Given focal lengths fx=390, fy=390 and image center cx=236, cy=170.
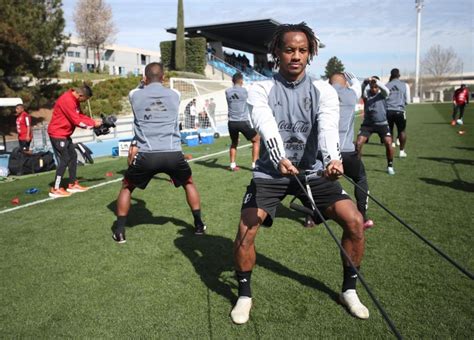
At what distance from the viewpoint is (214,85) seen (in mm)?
30094

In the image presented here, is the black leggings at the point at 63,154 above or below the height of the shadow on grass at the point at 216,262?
above

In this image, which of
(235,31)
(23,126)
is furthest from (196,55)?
(23,126)

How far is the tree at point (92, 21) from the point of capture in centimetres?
4481

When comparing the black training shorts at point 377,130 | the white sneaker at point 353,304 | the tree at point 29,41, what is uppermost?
the tree at point 29,41

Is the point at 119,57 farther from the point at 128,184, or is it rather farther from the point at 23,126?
the point at 128,184

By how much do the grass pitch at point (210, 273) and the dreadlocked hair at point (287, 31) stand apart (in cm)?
201

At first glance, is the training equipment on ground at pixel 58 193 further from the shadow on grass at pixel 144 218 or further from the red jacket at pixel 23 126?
the red jacket at pixel 23 126

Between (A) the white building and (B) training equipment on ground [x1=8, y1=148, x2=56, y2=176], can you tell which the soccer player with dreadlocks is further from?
(A) the white building

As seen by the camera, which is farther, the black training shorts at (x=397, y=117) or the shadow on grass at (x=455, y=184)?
the black training shorts at (x=397, y=117)

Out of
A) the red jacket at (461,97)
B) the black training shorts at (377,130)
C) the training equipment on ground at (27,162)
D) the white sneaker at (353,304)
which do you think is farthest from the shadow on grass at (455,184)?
the red jacket at (461,97)

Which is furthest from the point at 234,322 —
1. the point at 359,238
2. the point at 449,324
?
the point at 449,324

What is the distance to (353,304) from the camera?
3.04m

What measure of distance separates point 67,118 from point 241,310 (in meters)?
5.42

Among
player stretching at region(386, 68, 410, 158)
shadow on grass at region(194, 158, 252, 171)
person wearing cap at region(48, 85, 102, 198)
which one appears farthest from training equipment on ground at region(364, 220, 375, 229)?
player stretching at region(386, 68, 410, 158)
